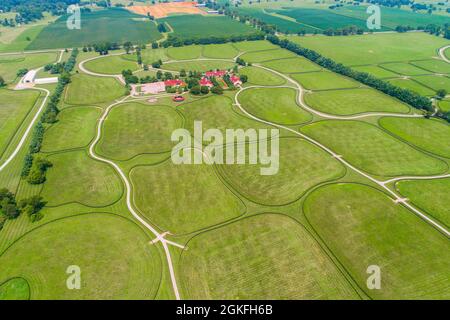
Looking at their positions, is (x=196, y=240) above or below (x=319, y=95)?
below

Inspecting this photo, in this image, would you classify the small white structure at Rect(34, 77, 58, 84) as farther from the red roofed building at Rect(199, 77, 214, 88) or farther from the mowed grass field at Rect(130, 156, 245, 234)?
the mowed grass field at Rect(130, 156, 245, 234)

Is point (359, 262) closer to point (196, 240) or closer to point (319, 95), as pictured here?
point (196, 240)

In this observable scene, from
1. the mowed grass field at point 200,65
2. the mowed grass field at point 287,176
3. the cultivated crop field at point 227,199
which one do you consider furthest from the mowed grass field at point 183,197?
the mowed grass field at point 200,65

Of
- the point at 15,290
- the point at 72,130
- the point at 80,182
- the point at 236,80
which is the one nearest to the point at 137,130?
the point at 72,130

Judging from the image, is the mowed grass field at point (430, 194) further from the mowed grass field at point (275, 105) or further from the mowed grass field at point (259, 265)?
the mowed grass field at point (275, 105)

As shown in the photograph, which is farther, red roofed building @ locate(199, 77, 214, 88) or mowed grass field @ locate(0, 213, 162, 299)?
red roofed building @ locate(199, 77, 214, 88)

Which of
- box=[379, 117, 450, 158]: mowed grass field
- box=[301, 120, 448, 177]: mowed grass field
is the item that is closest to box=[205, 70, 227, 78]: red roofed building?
box=[301, 120, 448, 177]: mowed grass field

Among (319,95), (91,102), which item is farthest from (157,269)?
(319,95)
